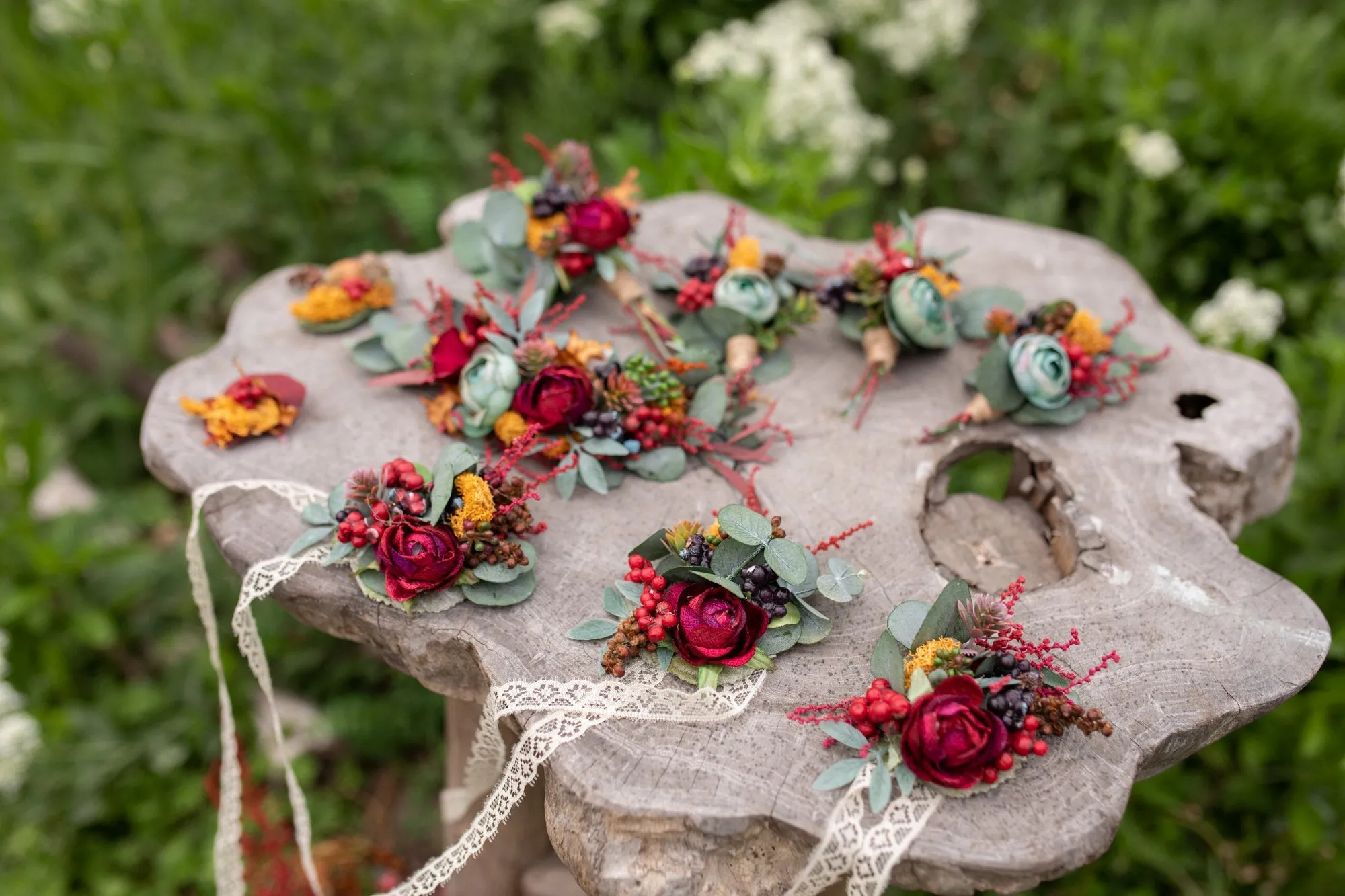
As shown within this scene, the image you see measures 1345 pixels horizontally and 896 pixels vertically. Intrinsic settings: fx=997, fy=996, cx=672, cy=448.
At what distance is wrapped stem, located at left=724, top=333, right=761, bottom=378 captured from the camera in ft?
6.39

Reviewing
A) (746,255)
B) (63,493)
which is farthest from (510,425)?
(63,493)

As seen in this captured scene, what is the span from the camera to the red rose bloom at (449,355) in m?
1.80

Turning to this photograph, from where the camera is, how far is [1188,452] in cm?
184

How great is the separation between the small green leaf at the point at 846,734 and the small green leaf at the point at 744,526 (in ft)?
0.89

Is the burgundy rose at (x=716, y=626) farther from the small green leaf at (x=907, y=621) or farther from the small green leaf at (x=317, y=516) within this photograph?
the small green leaf at (x=317, y=516)

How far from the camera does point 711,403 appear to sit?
70.6 inches

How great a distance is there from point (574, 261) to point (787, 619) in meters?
0.90

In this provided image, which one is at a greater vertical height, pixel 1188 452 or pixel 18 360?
pixel 1188 452

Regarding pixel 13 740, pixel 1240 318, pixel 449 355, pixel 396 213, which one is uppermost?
pixel 449 355

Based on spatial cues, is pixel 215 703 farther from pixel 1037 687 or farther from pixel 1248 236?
pixel 1248 236

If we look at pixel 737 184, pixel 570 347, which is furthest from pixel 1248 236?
pixel 570 347

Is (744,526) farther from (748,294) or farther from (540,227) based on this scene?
(540,227)

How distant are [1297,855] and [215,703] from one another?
2.90m

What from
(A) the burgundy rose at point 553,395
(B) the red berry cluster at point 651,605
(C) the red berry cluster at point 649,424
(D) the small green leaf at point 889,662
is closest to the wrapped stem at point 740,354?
(C) the red berry cluster at point 649,424
